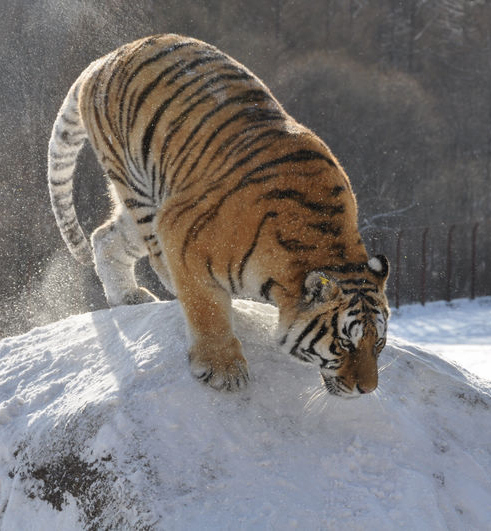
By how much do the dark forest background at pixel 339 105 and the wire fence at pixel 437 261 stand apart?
0.14 feet

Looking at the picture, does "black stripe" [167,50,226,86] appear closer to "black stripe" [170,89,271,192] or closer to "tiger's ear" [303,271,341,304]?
"black stripe" [170,89,271,192]

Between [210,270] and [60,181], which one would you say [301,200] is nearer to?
[210,270]

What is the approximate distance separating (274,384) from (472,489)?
0.76 meters

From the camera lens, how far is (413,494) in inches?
79.2

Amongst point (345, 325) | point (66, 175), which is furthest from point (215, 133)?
point (66, 175)

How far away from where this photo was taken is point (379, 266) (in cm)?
223

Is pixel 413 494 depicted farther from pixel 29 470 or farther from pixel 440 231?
pixel 440 231

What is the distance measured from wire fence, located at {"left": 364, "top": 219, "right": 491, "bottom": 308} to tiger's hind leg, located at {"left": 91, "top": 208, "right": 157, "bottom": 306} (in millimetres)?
9028

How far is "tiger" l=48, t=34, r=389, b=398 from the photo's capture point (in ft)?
7.14

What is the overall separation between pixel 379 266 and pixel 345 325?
0.27m

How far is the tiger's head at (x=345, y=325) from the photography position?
→ 2.11 metres

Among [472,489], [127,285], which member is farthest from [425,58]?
[472,489]

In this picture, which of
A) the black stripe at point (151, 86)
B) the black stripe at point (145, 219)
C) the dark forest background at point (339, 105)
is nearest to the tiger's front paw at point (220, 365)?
the black stripe at point (145, 219)

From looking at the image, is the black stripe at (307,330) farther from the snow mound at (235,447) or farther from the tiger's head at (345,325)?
the snow mound at (235,447)
